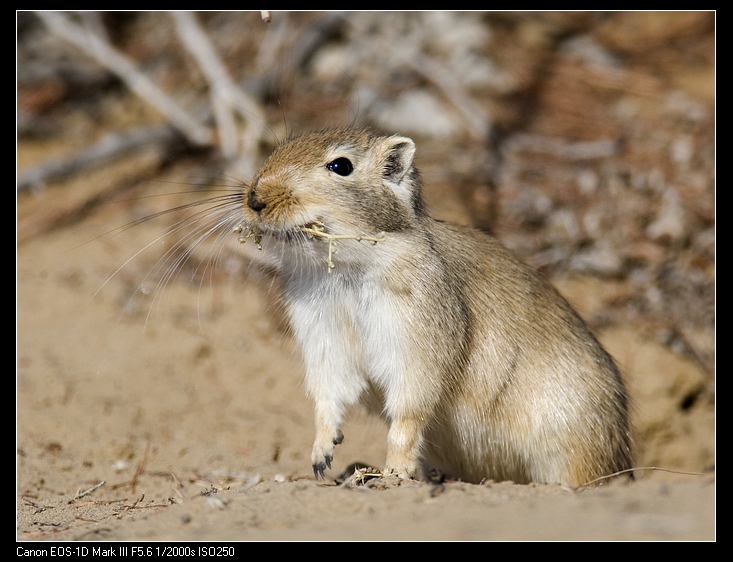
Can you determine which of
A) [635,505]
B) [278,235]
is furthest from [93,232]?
[635,505]

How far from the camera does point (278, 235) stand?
4.37 meters

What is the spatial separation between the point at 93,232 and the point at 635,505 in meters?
6.97

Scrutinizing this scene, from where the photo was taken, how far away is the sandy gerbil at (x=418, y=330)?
4480 mm

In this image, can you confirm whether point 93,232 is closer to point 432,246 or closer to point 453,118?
point 453,118

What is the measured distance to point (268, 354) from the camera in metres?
7.91

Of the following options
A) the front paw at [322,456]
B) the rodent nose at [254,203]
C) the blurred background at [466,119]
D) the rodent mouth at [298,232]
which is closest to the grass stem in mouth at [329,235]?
the rodent mouth at [298,232]

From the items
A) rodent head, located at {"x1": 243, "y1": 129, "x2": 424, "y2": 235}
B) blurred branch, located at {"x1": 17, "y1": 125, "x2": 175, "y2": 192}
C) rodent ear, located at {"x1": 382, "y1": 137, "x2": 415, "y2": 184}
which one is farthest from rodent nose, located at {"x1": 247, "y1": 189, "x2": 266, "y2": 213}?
blurred branch, located at {"x1": 17, "y1": 125, "x2": 175, "y2": 192}

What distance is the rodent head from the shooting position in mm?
4312

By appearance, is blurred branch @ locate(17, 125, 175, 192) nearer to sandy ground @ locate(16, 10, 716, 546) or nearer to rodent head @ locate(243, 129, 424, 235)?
sandy ground @ locate(16, 10, 716, 546)

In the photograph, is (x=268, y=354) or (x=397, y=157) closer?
(x=397, y=157)

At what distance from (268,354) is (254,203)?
149 inches

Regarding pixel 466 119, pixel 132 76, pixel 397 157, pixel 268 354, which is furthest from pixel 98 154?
pixel 397 157

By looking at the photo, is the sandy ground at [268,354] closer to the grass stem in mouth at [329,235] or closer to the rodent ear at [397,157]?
the grass stem in mouth at [329,235]

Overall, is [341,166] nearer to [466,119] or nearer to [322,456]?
[322,456]
